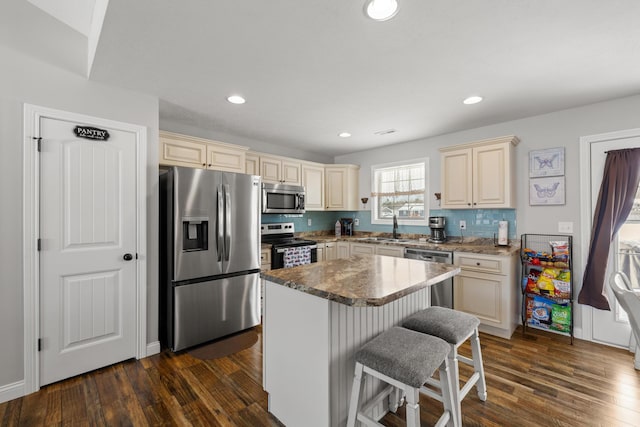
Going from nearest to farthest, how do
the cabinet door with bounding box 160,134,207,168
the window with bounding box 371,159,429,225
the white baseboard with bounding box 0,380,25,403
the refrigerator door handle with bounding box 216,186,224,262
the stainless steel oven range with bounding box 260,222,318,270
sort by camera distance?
the white baseboard with bounding box 0,380,25,403 < the refrigerator door handle with bounding box 216,186,224,262 < the cabinet door with bounding box 160,134,207,168 < the stainless steel oven range with bounding box 260,222,318,270 < the window with bounding box 371,159,429,225

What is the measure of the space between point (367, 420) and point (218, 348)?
6.06 ft

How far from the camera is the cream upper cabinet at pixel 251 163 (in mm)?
3859

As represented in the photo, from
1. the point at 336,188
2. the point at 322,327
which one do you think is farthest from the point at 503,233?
the point at 322,327

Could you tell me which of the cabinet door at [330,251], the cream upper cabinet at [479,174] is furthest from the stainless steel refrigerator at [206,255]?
the cream upper cabinet at [479,174]

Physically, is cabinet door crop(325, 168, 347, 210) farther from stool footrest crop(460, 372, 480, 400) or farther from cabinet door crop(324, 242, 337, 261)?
stool footrest crop(460, 372, 480, 400)

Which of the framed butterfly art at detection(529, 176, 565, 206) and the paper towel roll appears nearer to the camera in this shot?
the framed butterfly art at detection(529, 176, 565, 206)

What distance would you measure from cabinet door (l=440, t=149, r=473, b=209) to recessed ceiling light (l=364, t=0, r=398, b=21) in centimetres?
243

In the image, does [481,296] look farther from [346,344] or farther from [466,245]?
[346,344]

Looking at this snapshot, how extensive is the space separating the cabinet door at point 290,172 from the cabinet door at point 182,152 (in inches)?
49.5

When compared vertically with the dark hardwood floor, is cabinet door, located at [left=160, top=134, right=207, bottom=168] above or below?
above

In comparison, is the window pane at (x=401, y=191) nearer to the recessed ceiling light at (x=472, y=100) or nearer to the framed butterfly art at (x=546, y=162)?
the framed butterfly art at (x=546, y=162)

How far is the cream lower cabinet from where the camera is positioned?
2928mm

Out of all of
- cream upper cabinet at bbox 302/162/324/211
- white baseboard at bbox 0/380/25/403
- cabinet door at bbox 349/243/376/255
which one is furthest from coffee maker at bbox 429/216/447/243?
white baseboard at bbox 0/380/25/403

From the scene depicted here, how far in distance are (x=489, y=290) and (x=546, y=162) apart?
5.14ft
